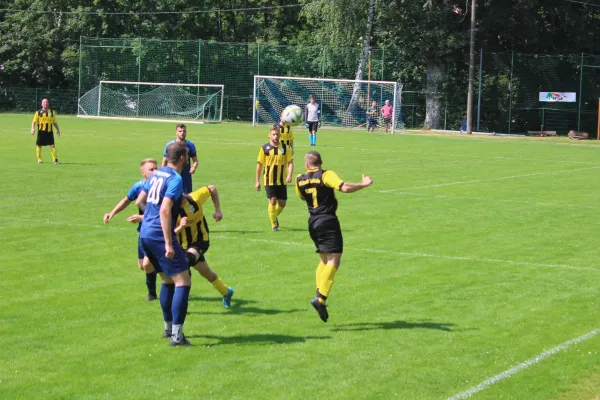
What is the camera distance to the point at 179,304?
28.3 ft

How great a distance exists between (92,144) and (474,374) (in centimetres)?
2869

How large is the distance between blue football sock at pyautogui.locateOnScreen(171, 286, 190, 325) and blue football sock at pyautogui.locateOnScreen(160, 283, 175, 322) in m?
0.24

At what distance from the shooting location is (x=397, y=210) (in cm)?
1869

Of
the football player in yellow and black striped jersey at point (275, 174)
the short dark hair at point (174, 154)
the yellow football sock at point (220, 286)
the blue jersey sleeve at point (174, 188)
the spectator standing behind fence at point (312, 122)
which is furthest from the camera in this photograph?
the spectator standing behind fence at point (312, 122)

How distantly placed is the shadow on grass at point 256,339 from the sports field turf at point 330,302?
0.10 ft

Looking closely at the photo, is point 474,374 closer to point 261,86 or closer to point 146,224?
point 146,224

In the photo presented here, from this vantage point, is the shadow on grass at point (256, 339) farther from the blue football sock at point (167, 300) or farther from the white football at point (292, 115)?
the white football at point (292, 115)

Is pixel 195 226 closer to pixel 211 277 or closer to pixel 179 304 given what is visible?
pixel 211 277

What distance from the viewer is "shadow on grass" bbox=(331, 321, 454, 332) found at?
9.57 meters

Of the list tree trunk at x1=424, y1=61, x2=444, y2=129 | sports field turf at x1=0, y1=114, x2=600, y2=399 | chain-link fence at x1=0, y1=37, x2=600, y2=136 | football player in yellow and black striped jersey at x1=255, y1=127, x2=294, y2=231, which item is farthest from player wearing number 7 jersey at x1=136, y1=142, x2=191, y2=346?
tree trunk at x1=424, y1=61, x2=444, y2=129

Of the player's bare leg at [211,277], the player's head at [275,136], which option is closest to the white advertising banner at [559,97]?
the player's head at [275,136]

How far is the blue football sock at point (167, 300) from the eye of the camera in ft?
29.2

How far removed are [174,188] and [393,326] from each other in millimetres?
2871

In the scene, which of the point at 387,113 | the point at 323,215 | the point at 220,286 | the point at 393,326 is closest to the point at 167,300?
the point at 220,286
